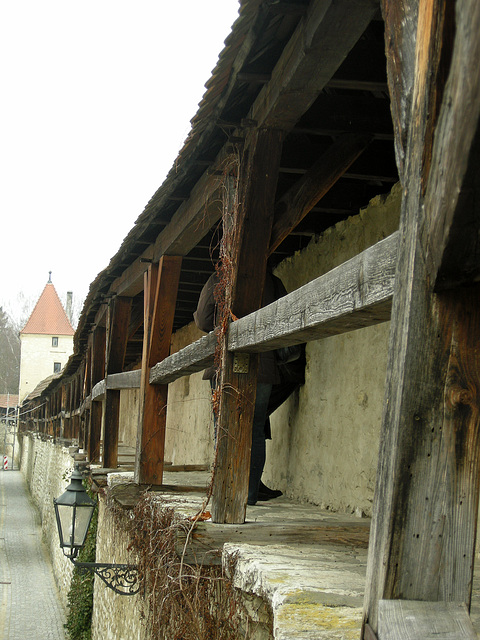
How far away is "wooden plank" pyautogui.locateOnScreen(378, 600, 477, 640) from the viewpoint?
1.65 meters

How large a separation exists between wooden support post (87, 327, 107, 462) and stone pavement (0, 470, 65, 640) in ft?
13.0

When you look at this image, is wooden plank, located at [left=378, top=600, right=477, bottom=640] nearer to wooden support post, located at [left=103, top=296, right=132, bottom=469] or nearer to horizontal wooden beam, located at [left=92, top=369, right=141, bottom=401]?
horizontal wooden beam, located at [left=92, top=369, right=141, bottom=401]

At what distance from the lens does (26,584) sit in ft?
53.0

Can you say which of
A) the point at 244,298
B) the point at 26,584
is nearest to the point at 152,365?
the point at 244,298

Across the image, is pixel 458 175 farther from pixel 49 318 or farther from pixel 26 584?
pixel 49 318

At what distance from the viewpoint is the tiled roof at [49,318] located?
177 ft

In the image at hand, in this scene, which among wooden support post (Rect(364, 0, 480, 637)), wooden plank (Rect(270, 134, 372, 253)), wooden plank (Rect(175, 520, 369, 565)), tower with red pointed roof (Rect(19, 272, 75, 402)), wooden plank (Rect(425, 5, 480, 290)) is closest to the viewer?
wooden plank (Rect(425, 5, 480, 290))

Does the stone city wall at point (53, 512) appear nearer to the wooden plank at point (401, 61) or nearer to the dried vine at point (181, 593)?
the dried vine at point (181, 593)

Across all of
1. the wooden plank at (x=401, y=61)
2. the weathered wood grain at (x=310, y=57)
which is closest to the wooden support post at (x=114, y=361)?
the weathered wood grain at (x=310, y=57)

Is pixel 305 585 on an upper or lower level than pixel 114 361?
lower

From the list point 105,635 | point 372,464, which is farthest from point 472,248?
point 105,635

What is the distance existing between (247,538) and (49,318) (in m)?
52.8

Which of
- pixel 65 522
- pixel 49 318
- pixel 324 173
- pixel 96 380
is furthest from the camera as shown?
pixel 49 318

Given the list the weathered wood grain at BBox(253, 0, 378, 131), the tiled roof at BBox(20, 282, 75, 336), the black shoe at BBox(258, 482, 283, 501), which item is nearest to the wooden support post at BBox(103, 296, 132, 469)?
the black shoe at BBox(258, 482, 283, 501)
